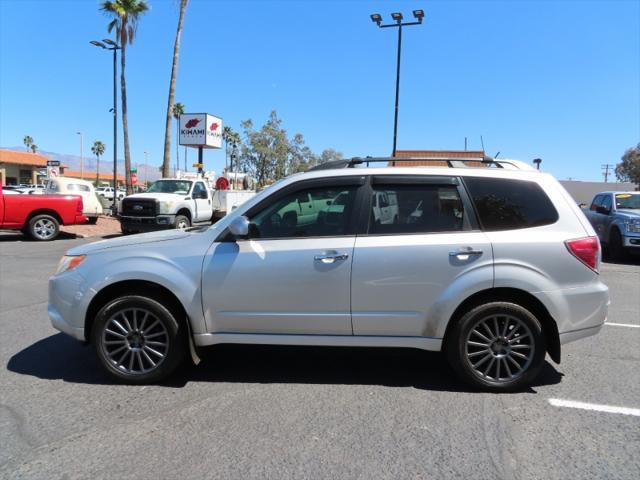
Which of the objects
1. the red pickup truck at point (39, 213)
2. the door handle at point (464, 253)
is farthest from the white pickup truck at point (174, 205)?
the door handle at point (464, 253)

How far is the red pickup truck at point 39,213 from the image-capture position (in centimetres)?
1415

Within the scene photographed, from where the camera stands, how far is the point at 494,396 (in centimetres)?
398

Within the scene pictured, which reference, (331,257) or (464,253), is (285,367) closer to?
(331,257)

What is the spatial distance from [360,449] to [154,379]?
6.27 feet

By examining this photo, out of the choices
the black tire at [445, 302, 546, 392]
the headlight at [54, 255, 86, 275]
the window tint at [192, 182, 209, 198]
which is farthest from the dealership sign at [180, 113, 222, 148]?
the black tire at [445, 302, 546, 392]

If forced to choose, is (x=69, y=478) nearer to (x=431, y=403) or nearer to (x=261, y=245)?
(x=261, y=245)

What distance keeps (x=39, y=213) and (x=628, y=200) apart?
1679cm

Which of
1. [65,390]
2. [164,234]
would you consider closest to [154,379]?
[65,390]

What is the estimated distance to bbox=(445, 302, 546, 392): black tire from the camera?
12.9 feet

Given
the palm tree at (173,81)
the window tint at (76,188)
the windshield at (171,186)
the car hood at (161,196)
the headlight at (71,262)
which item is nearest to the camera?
the headlight at (71,262)

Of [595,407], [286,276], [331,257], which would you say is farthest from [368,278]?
[595,407]

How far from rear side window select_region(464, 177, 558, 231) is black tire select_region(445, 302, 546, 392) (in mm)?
669

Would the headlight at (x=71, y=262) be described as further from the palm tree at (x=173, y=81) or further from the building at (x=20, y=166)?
the building at (x=20, y=166)

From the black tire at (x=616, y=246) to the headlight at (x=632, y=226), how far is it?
303 mm
